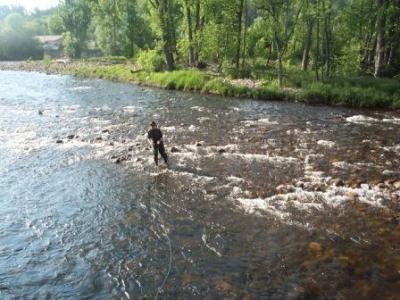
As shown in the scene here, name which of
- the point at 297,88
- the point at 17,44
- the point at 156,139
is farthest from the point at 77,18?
the point at 156,139

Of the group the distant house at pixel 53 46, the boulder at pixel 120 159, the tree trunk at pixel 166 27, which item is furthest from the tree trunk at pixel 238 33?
the distant house at pixel 53 46

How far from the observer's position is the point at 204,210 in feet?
52.1

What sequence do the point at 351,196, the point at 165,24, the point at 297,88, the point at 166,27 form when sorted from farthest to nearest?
the point at 166,27 < the point at 165,24 < the point at 297,88 < the point at 351,196

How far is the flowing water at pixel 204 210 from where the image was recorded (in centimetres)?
1177

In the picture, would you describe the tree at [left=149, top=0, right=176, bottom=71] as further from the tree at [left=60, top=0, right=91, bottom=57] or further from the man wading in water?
the tree at [left=60, top=0, right=91, bottom=57]

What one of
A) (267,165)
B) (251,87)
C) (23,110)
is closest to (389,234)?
(267,165)

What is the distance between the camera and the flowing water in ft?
38.6

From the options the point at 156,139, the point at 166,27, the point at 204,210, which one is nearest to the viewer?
the point at 204,210

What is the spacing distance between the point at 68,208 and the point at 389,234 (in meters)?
11.1

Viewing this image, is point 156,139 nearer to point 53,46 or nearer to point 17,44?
point 17,44

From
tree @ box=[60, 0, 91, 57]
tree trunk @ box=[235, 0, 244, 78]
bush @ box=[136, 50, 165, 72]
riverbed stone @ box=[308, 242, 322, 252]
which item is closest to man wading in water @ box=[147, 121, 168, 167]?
riverbed stone @ box=[308, 242, 322, 252]

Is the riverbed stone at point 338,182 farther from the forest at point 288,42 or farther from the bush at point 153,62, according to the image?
the bush at point 153,62

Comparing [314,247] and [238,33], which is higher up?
[238,33]

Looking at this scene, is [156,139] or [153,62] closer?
[156,139]
